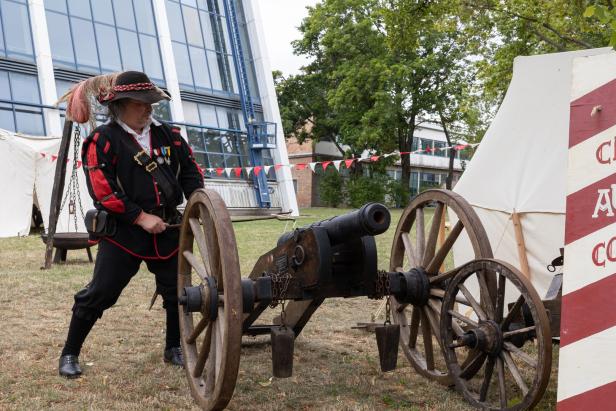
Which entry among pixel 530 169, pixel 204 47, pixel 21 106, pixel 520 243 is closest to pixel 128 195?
pixel 520 243

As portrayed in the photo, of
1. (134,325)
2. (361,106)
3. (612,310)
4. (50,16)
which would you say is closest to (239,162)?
(50,16)

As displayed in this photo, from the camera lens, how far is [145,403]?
356 cm

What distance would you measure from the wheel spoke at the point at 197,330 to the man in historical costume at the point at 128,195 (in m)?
0.40

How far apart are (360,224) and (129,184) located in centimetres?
145

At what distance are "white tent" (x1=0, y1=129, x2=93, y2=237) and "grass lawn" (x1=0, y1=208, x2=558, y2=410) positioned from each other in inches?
322

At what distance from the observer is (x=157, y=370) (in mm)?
4258

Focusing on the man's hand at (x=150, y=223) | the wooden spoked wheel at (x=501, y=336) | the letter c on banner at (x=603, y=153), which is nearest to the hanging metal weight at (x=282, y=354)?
the wooden spoked wheel at (x=501, y=336)

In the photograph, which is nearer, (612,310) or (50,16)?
(612,310)

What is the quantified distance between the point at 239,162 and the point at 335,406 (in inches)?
919

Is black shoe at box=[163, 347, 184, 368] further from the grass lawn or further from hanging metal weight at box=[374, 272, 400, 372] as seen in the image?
hanging metal weight at box=[374, 272, 400, 372]

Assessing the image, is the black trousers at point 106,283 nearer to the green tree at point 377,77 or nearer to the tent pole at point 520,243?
the tent pole at point 520,243

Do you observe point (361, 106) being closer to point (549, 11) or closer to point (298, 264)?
point (549, 11)

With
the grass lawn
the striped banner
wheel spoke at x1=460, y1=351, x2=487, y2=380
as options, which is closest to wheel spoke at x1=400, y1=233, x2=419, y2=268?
the grass lawn

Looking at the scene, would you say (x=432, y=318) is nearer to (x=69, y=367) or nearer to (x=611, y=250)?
(x=611, y=250)
